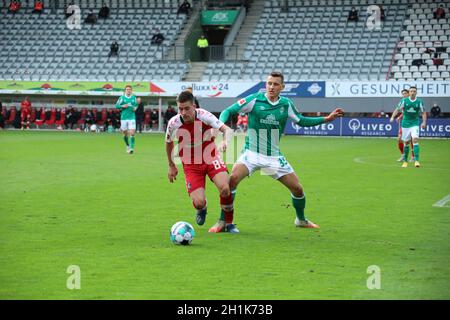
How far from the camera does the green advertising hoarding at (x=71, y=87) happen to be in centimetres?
4797

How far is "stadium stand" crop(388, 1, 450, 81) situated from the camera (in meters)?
45.3

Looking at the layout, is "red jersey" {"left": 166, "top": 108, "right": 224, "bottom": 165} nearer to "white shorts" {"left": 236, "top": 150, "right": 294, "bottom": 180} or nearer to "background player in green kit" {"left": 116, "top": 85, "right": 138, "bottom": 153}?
"white shorts" {"left": 236, "top": 150, "right": 294, "bottom": 180}

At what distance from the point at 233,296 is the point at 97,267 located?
189 centimetres

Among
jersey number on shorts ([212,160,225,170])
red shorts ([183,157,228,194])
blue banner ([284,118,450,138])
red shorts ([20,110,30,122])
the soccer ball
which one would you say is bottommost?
red shorts ([20,110,30,122])

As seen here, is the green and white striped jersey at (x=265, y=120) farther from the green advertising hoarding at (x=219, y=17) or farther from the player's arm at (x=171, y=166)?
the green advertising hoarding at (x=219, y=17)

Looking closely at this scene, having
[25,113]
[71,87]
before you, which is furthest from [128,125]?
[25,113]

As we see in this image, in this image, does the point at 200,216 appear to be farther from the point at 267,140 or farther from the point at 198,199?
the point at 267,140

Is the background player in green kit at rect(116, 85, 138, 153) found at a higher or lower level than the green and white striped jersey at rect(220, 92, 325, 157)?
lower

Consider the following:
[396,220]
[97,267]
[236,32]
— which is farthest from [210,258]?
[236,32]

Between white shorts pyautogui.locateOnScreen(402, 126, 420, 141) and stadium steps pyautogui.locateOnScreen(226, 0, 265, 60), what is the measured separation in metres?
27.5

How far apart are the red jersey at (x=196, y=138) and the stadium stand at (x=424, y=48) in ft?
116

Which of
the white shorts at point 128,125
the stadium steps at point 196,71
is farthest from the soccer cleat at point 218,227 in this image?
the stadium steps at point 196,71

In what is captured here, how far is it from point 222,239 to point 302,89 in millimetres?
35624

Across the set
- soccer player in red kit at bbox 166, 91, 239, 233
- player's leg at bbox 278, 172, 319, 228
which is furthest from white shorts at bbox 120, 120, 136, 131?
player's leg at bbox 278, 172, 319, 228
